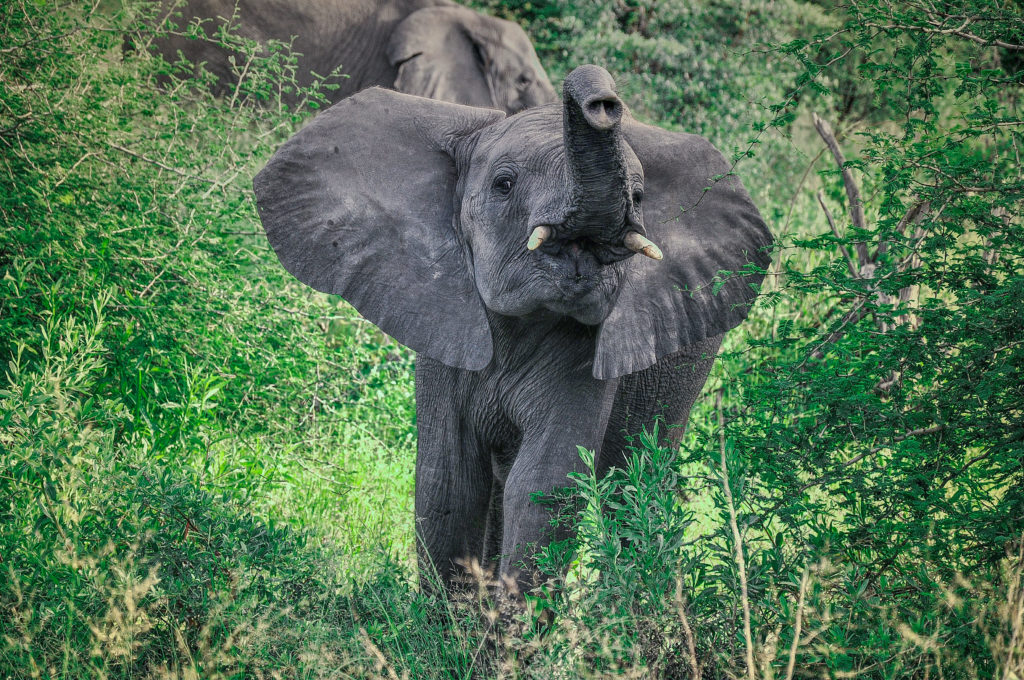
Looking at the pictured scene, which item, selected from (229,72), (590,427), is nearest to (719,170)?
(590,427)

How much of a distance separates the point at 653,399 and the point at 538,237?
1561 mm

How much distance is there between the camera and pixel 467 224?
371 centimetres

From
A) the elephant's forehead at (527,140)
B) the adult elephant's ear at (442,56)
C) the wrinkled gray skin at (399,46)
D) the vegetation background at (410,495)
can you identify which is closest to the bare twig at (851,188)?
the vegetation background at (410,495)

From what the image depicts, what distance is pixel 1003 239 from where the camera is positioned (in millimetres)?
3469

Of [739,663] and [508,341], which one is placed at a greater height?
[508,341]

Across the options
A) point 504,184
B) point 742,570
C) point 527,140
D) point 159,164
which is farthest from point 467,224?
point 159,164

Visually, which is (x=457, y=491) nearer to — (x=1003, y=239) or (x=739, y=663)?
(x=739, y=663)

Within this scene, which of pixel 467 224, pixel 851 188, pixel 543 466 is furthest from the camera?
pixel 851 188

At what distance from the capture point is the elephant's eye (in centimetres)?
354

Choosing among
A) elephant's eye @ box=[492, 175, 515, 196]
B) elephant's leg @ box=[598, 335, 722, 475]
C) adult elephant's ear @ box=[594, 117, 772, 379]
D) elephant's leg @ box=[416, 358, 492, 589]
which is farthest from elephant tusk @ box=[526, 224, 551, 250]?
elephant's leg @ box=[598, 335, 722, 475]

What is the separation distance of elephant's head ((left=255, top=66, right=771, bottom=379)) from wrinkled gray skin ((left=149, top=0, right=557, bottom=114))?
246 inches

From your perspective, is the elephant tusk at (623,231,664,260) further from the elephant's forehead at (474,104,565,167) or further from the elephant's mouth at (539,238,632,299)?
the elephant's forehead at (474,104,565,167)

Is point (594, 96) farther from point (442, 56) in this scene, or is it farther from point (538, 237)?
point (442, 56)

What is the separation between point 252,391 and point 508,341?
2482mm
